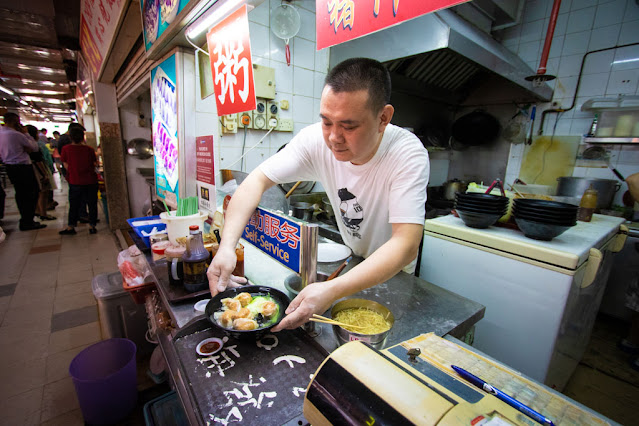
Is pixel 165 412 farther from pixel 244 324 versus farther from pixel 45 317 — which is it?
pixel 45 317

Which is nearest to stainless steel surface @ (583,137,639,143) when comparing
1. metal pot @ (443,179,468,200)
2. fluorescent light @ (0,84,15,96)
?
metal pot @ (443,179,468,200)

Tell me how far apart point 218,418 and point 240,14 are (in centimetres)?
158

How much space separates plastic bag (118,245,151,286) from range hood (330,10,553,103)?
2770 mm

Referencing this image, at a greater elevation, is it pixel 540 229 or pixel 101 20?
pixel 101 20

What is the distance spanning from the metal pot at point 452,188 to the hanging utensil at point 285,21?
317cm

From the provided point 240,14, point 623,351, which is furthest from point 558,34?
point 240,14

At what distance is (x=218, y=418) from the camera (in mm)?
682

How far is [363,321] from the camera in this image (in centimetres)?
98

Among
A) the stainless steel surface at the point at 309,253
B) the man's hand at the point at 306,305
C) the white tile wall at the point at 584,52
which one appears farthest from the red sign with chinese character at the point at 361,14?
the white tile wall at the point at 584,52

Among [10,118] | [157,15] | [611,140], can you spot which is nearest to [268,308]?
[157,15]

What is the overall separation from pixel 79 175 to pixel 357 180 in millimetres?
5907

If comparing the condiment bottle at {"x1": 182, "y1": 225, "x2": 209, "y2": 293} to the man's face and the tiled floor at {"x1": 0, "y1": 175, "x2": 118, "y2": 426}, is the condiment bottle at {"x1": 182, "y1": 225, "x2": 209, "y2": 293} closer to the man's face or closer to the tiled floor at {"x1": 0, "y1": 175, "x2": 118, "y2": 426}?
the man's face

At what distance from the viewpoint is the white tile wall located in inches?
136

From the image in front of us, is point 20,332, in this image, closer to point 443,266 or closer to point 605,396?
point 443,266
